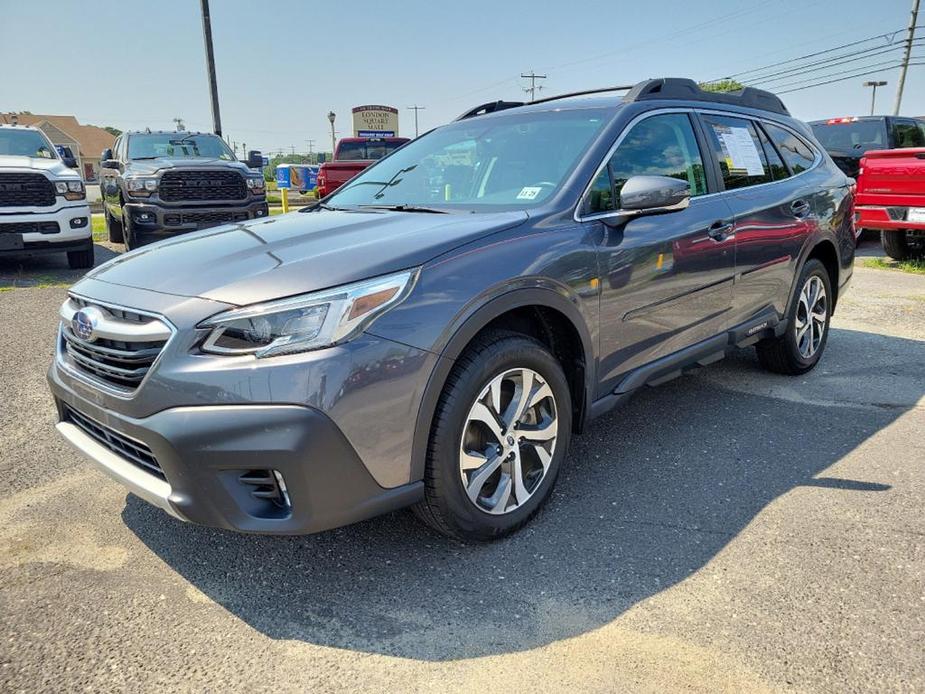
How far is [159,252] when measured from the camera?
9.05 feet

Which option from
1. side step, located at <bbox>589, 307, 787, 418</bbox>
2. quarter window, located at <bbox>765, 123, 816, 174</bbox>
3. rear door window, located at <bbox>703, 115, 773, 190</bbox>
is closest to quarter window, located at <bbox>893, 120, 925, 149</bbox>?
quarter window, located at <bbox>765, 123, 816, 174</bbox>

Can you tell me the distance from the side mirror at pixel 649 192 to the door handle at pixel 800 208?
166 centimetres

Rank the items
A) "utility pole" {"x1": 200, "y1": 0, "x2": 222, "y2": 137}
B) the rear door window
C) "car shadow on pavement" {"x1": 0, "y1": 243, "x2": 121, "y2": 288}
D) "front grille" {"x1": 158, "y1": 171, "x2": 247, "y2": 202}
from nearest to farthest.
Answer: the rear door window, "car shadow on pavement" {"x1": 0, "y1": 243, "x2": 121, "y2": 288}, "front grille" {"x1": 158, "y1": 171, "x2": 247, "y2": 202}, "utility pole" {"x1": 200, "y1": 0, "x2": 222, "y2": 137}

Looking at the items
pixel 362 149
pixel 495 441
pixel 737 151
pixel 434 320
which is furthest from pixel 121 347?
pixel 362 149

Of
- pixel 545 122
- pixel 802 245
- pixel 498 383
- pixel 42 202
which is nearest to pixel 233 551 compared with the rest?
pixel 498 383

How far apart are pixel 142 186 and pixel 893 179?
9.47m

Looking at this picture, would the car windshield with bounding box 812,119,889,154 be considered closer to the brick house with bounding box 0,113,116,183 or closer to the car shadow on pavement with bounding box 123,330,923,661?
the car shadow on pavement with bounding box 123,330,923,661

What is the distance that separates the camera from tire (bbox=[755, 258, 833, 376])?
4.49m

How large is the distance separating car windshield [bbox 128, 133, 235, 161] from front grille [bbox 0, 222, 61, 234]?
2.17m

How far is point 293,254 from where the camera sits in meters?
2.43

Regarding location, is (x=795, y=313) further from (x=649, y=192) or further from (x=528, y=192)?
(x=528, y=192)

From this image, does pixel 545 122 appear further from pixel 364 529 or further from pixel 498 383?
pixel 364 529

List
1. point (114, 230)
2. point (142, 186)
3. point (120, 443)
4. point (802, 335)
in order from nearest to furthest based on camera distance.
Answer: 1. point (120, 443)
2. point (802, 335)
3. point (142, 186)
4. point (114, 230)

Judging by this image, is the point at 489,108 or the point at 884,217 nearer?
the point at 489,108
